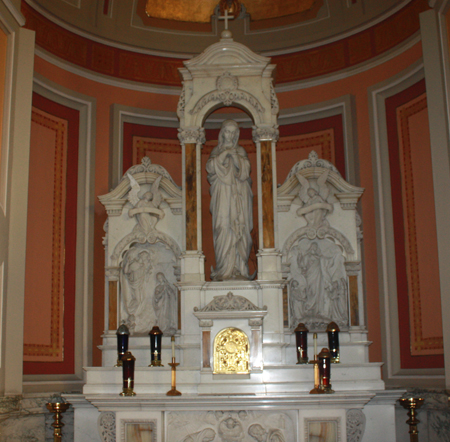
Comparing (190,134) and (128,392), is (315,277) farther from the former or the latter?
(128,392)

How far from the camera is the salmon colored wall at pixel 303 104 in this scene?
7.70 metres

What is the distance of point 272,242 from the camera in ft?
22.8

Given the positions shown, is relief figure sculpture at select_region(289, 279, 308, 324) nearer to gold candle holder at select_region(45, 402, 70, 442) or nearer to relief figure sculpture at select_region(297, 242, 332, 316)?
relief figure sculpture at select_region(297, 242, 332, 316)

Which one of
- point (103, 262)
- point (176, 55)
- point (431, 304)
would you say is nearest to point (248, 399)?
point (431, 304)

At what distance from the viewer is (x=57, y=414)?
6371mm

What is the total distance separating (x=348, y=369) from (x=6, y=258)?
343 cm

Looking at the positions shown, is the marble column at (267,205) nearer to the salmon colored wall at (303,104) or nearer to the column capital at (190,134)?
the column capital at (190,134)

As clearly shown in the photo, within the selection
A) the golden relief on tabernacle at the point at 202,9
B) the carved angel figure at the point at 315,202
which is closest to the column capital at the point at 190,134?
the carved angel figure at the point at 315,202

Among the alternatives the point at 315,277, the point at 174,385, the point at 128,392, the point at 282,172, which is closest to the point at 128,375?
the point at 128,392

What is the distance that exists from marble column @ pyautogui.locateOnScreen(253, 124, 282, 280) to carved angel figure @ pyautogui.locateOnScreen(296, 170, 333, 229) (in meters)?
0.42

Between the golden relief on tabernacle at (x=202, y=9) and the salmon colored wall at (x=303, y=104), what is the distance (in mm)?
1116

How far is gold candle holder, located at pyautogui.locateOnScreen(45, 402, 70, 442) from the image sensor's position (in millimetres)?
6289

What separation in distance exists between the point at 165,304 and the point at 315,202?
202cm

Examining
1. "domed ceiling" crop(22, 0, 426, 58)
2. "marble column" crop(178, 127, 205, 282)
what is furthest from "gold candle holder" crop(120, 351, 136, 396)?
"domed ceiling" crop(22, 0, 426, 58)
